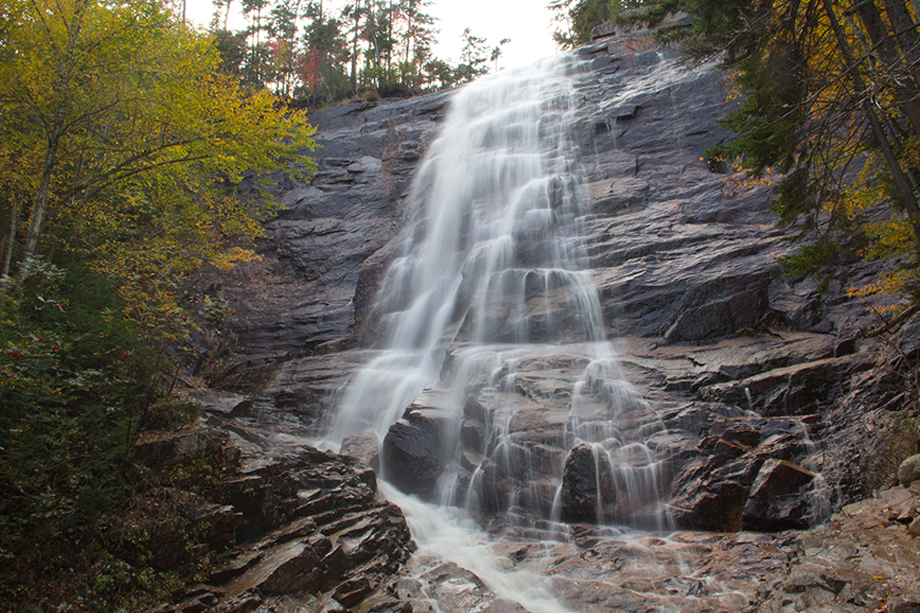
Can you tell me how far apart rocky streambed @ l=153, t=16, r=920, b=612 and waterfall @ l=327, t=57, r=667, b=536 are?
94mm

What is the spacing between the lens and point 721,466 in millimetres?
7527

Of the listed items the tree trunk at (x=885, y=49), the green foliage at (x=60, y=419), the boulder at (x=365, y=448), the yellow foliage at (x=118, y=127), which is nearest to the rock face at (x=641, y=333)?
the boulder at (x=365, y=448)

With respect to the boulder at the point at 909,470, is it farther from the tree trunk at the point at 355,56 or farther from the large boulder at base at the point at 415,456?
the tree trunk at the point at 355,56

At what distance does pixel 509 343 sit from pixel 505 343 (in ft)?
0.36

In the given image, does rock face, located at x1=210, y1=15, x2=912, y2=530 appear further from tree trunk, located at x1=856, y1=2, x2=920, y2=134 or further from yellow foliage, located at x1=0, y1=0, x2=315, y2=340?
yellow foliage, located at x1=0, y1=0, x2=315, y2=340

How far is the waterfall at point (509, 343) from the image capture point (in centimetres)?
841

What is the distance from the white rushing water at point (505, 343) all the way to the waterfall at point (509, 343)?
0.04m

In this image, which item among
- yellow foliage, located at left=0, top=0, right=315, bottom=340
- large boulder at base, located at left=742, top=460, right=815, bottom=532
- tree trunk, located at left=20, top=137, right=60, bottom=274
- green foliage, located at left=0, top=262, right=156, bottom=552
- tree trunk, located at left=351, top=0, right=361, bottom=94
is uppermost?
tree trunk, located at left=351, top=0, right=361, bottom=94

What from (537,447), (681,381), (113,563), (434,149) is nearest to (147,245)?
(113,563)

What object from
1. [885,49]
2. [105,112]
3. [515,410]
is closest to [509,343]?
[515,410]

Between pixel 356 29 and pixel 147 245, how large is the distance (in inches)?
1292

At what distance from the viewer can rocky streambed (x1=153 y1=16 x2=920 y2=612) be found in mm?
5645

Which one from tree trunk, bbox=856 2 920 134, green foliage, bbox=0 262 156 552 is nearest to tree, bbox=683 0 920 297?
tree trunk, bbox=856 2 920 134

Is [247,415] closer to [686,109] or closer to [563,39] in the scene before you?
[686,109]
